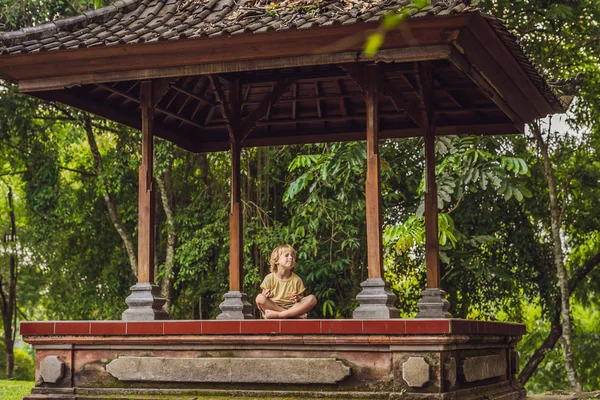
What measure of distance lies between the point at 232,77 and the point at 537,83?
3190mm

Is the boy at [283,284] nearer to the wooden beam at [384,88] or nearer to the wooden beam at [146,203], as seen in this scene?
the wooden beam at [146,203]

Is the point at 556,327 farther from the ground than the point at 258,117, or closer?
closer

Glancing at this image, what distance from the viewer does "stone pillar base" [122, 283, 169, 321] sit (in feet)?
25.1

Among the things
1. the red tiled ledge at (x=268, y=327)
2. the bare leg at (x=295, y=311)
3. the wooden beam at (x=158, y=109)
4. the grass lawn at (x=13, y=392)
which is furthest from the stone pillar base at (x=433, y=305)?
the grass lawn at (x=13, y=392)

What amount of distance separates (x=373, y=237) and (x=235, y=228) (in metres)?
2.63

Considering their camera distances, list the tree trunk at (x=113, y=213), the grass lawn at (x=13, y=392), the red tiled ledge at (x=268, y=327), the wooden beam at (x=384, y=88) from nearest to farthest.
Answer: the red tiled ledge at (x=268, y=327), the wooden beam at (x=384, y=88), the grass lawn at (x=13, y=392), the tree trunk at (x=113, y=213)

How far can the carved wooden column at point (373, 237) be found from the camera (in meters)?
7.06

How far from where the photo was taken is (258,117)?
9406 millimetres

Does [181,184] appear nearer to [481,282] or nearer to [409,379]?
[481,282]

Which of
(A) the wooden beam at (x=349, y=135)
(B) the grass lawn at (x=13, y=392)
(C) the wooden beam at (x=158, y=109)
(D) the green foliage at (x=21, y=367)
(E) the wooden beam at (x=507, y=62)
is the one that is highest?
(C) the wooden beam at (x=158, y=109)

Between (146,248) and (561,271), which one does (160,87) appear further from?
(561,271)

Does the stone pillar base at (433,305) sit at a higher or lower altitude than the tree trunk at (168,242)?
lower

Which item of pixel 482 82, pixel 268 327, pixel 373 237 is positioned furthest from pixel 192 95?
pixel 268 327

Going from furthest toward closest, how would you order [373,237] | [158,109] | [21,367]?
[21,367] → [158,109] → [373,237]
